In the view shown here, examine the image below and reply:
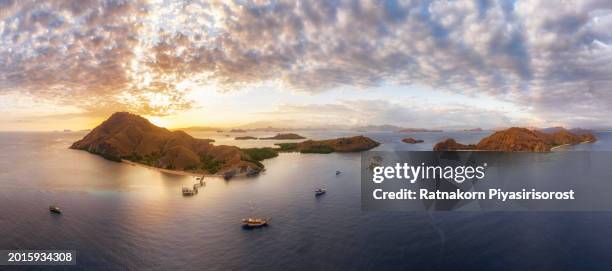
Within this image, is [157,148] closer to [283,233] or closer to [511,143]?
[283,233]

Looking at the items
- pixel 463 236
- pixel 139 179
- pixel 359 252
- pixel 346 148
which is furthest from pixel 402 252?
pixel 346 148

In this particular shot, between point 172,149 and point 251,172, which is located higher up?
point 172,149

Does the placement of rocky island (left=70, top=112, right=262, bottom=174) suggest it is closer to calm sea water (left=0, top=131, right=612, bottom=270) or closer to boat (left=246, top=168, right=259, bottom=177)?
boat (left=246, top=168, right=259, bottom=177)

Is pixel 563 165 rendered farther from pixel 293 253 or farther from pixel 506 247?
pixel 293 253

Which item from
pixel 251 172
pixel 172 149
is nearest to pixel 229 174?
pixel 251 172

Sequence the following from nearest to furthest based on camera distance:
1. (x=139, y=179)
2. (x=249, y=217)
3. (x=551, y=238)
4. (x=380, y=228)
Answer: (x=551, y=238) < (x=380, y=228) < (x=249, y=217) < (x=139, y=179)

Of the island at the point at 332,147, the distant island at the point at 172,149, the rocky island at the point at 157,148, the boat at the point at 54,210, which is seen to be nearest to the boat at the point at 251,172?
the distant island at the point at 172,149

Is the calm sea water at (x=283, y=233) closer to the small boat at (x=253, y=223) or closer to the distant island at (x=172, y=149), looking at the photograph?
the small boat at (x=253, y=223)
